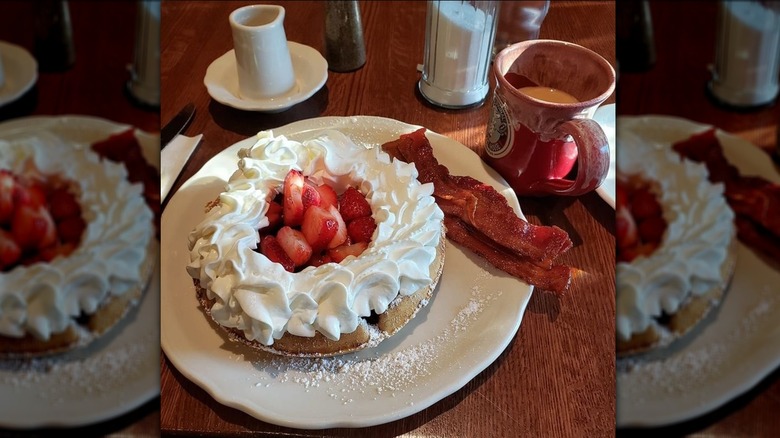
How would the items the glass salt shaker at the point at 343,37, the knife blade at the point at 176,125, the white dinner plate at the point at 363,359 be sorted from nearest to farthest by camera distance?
the white dinner plate at the point at 363,359
the knife blade at the point at 176,125
the glass salt shaker at the point at 343,37

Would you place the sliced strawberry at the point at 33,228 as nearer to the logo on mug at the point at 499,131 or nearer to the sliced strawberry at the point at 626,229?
the sliced strawberry at the point at 626,229

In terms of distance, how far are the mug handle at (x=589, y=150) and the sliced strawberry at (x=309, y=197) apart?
0.98 ft

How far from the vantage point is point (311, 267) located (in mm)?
600

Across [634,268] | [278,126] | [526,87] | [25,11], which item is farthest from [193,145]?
[634,268]

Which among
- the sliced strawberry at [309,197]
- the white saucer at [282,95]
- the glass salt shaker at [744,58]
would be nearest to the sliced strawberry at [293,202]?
the sliced strawberry at [309,197]

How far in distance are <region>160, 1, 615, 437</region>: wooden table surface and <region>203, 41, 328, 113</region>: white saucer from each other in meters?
0.03

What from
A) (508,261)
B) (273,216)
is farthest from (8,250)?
(508,261)

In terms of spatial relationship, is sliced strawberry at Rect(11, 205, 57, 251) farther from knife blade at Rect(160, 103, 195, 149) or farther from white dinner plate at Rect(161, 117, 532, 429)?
knife blade at Rect(160, 103, 195, 149)

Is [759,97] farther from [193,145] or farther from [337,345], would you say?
[193,145]

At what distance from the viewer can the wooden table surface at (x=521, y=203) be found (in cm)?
57

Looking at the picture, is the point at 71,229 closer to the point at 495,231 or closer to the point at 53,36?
the point at 53,36

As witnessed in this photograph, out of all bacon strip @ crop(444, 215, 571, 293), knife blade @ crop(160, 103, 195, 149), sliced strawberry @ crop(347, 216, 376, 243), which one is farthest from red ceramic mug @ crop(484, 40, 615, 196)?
knife blade @ crop(160, 103, 195, 149)

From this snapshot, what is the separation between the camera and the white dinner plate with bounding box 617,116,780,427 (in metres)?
0.26

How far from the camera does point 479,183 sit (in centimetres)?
74
